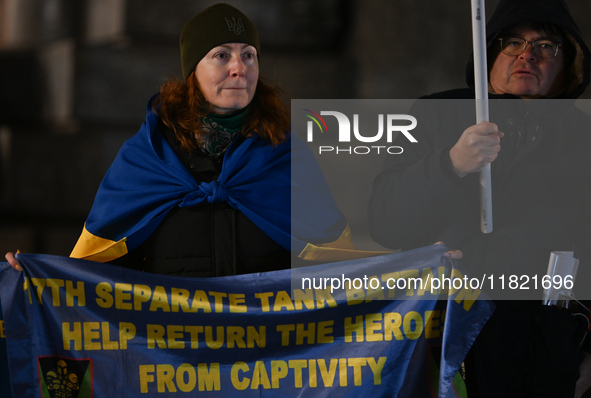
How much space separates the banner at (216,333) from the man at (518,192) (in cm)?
13

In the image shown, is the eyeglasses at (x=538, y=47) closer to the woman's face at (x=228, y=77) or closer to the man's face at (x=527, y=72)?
the man's face at (x=527, y=72)

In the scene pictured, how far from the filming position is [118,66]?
339 centimetres

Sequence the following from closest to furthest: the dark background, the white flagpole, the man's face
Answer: the white flagpole
the man's face
the dark background

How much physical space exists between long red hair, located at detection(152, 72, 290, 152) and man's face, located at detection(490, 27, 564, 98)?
75 cm

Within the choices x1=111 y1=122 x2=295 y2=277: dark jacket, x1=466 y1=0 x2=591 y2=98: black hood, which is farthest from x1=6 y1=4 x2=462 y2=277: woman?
x1=466 y1=0 x2=591 y2=98: black hood

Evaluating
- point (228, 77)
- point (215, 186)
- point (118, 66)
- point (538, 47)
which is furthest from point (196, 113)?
point (118, 66)

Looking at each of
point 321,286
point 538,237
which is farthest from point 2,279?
point 538,237

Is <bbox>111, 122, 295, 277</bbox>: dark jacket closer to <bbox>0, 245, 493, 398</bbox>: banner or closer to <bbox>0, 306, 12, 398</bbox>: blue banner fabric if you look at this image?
<bbox>0, 245, 493, 398</bbox>: banner

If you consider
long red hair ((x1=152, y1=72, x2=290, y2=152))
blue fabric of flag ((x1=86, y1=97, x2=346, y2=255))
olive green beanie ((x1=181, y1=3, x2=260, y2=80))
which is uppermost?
olive green beanie ((x1=181, y1=3, x2=260, y2=80))

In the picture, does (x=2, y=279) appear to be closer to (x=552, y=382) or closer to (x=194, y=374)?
(x=194, y=374)

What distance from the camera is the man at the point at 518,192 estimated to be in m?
1.77

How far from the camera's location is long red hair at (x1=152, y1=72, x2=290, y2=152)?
197 centimetres

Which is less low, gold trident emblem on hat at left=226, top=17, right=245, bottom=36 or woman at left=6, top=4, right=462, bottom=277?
gold trident emblem on hat at left=226, top=17, right=245, bottom=36

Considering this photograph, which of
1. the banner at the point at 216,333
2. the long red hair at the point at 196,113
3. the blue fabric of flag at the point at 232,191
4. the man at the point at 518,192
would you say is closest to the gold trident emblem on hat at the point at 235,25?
the long red hair at the point at 196,113
